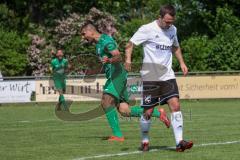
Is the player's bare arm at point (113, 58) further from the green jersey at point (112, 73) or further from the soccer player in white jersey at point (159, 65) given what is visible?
the soccer player in white jersey at point (159, 65)

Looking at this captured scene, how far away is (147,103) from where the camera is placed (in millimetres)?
10031

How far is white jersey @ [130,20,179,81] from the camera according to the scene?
9.86m

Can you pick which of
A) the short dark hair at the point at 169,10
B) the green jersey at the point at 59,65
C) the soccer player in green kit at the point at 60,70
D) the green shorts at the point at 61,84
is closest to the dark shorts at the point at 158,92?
the short dark hair at the point at 169,10

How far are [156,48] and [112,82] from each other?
76.8 inches

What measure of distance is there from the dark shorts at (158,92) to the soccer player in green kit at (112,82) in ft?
4.20

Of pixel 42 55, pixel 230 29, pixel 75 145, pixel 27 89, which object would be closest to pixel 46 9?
pixel 42 55

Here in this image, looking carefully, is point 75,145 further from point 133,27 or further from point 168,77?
point 133,27

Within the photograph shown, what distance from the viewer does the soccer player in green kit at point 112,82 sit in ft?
37.3

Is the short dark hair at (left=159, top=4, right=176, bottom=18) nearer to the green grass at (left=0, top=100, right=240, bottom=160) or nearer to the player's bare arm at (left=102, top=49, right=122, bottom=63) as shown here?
the player's bare arm at (left=102, top=49, right=122, bottom=63)

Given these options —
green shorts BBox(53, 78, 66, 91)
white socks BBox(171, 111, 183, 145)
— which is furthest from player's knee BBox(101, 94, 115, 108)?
green shorts BBox(53, 78, 66, 91)

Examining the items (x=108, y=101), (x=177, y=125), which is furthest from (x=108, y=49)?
(x=177, y=125)

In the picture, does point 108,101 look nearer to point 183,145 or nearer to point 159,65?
point 159,65

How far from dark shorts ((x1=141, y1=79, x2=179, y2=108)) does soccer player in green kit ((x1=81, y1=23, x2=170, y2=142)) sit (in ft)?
4.20

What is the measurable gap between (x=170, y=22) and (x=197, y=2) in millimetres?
37674
